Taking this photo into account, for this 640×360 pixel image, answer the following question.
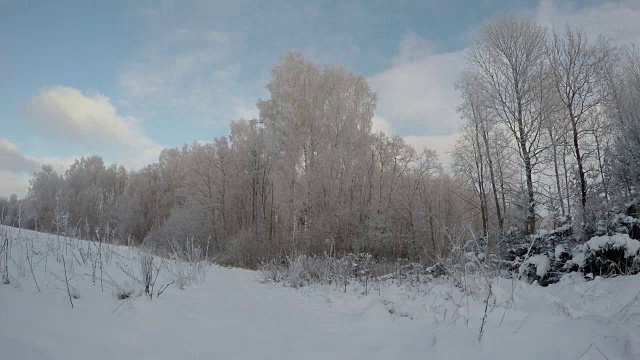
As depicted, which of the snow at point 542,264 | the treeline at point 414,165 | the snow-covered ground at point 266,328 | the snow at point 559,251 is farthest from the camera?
the treeline at point 414,165

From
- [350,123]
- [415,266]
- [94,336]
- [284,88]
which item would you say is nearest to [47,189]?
[284,88]

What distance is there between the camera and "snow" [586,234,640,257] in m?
5.15

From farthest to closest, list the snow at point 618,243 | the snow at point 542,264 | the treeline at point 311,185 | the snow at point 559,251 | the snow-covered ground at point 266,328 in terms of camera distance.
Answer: the treeline at point 311,185
the snow at point 559,251
the snow at point 542,264
the snow at point 618,243
the snow-covered ground at point 266,328

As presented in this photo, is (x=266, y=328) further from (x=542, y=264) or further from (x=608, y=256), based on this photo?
(x=608, y=256)

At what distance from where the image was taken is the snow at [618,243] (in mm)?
5147

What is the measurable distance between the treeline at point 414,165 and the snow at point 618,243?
2.47ft

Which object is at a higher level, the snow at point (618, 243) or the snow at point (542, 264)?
the snow at point (618, 243)

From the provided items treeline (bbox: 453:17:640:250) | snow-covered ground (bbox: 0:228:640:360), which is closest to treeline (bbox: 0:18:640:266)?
treeline (bbox: 453:17:640:250)

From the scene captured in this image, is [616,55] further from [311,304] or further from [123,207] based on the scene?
[123,207]

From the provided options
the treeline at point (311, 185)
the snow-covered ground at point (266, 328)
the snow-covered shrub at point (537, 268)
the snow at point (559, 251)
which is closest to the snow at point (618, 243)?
the snow at point (559, 251)

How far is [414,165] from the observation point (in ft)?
76.5

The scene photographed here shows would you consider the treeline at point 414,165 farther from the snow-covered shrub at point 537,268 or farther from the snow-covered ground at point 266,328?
the snow-covered ground at point 266,328

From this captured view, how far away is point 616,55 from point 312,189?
14.8 meters

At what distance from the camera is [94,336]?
7.63 ft
